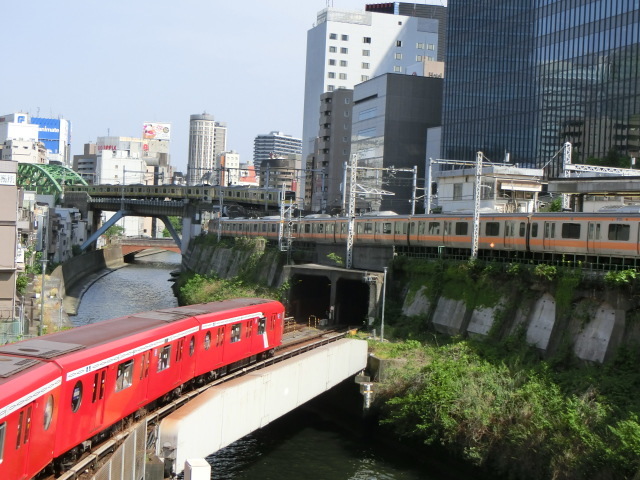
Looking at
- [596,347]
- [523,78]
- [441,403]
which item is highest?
[523,78]

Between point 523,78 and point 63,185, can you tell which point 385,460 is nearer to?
point 523,78

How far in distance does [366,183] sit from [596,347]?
239ft

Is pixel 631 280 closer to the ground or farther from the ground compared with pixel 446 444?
farther from the ground

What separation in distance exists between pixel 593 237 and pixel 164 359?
58.8 feet

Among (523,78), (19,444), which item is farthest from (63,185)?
(19,444)

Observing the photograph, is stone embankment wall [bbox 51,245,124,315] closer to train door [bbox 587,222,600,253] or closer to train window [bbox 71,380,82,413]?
train door [bbox 587,222,600,253]

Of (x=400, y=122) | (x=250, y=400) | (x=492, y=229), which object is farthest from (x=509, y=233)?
(x=400, y=122)

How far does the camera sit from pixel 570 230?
116 ft

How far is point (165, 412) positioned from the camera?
24109mm

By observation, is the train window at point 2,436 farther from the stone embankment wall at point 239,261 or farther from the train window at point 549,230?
the stone embankment wall at point 239,261

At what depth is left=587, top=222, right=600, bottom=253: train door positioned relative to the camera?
1335 inches

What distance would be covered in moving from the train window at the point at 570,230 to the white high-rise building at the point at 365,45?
341 feet

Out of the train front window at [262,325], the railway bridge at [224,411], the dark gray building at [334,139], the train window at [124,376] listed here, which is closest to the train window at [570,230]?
the railway bridge at [224,411]

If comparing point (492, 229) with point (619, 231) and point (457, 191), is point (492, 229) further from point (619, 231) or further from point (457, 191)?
point (457, 191)
